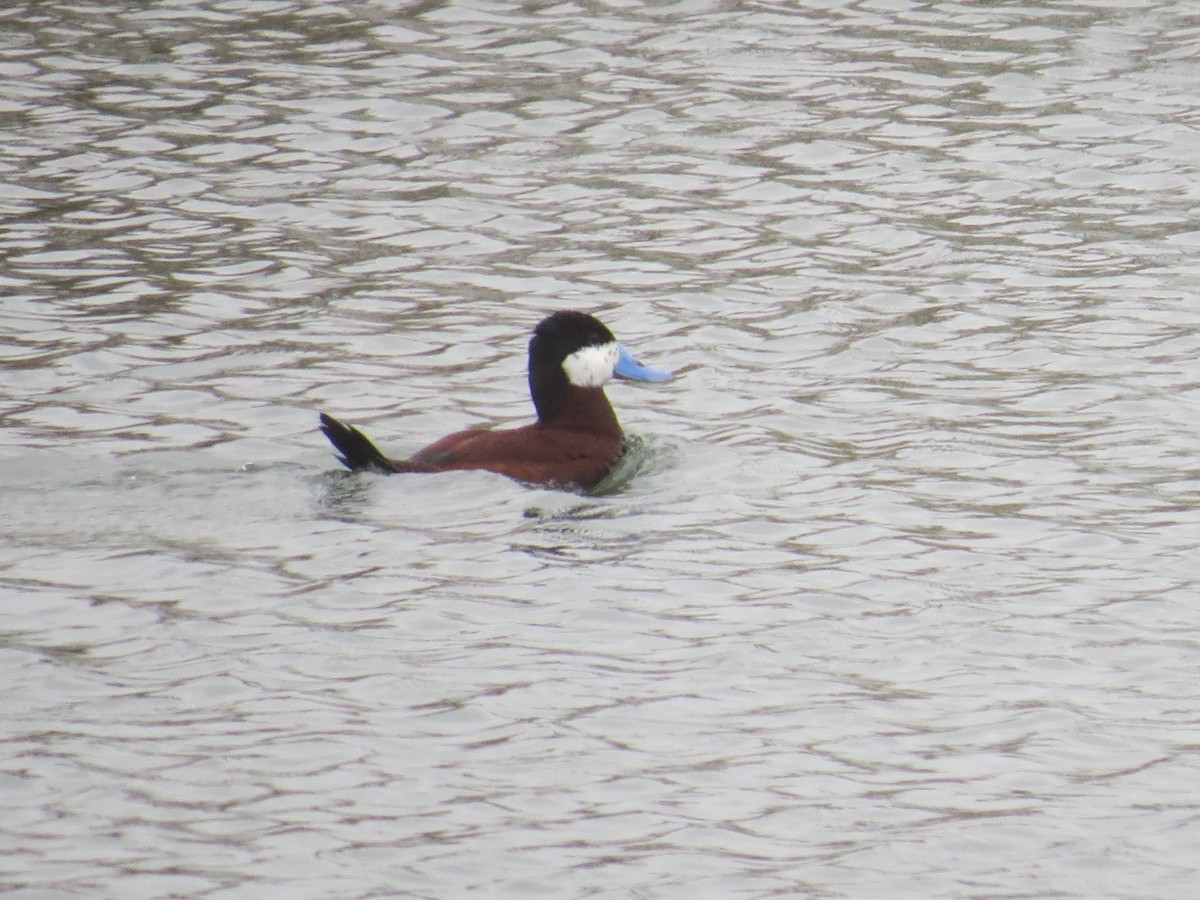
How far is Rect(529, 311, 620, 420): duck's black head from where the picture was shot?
8898mm

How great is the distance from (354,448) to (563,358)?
1223 mm

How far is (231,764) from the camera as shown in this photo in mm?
5730

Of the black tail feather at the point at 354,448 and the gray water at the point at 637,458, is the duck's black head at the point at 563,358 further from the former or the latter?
the black tail feather at the point at 354,448

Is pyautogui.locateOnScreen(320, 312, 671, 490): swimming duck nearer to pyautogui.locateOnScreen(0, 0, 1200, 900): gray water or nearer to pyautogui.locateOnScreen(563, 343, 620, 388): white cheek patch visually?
pyautogui.locateOnScreen(563, 343, 620, 388): white cheek patch

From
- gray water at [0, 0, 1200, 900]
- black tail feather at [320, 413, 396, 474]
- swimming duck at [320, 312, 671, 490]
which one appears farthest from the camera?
swimming duck at [320, 312, 671, 490]

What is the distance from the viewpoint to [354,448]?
8070mm

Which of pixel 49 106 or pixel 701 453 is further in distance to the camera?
pixel 49 106

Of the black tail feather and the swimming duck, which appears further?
the swimming duck

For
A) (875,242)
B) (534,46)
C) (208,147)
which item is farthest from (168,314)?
(534,46)

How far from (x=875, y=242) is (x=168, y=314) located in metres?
3.96

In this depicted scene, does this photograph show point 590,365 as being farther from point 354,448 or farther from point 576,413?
point 354,448

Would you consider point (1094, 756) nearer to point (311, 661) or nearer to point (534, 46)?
point (311, 661)

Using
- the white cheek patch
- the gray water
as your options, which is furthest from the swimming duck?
the gray water

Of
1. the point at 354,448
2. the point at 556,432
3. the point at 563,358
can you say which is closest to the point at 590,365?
the point at 563,358
